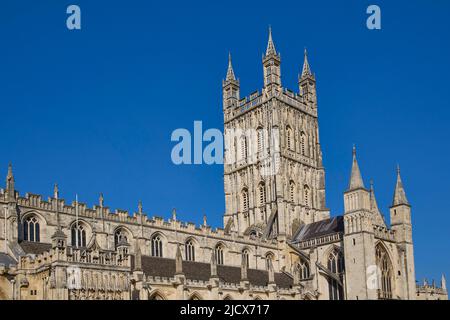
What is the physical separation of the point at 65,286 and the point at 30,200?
45.4 ft

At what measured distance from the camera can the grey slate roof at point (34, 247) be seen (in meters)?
50.3

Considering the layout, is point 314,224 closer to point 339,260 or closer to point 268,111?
point 339,260

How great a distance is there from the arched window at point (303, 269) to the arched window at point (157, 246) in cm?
1564

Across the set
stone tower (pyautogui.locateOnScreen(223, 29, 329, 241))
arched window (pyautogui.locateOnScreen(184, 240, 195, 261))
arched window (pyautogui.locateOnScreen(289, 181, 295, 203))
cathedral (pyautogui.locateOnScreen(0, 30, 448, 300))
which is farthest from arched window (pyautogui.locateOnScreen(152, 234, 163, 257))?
arched window (pyautogui.locateOnScreen(289, 181, 295, 203))

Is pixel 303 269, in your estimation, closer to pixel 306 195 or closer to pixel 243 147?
pixel 306 195

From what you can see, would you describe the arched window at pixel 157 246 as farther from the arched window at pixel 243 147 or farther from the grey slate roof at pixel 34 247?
the arched window at pixel 243 147


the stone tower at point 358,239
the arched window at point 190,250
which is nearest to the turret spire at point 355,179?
the stone tower at point 358,239

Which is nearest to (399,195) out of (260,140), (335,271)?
(335,271)

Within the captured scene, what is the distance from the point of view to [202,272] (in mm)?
60312

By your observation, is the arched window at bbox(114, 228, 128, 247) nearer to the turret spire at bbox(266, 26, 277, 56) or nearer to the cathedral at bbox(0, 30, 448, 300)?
the cathedral at bbox(0, 30, 448, 300)

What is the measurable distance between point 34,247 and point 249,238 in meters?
27.2

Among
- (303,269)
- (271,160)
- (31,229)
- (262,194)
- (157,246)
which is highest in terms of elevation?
(271,160)
